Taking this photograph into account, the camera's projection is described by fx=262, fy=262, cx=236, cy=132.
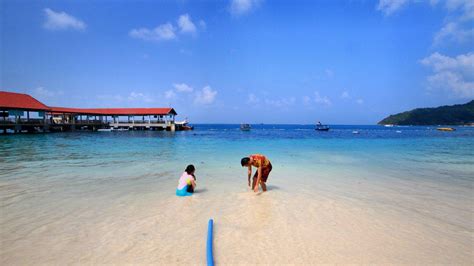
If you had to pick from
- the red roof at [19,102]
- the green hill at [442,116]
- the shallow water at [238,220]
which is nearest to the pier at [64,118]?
the red roof at [19,102]

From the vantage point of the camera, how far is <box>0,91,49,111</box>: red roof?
117ft

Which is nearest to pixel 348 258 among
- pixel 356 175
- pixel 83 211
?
pixel 83 211

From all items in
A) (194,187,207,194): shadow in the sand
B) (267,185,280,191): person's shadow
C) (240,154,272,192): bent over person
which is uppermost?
(240,154,272,192): bent over person

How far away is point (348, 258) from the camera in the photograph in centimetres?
378

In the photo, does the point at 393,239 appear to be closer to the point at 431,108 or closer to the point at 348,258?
the point at 348,258

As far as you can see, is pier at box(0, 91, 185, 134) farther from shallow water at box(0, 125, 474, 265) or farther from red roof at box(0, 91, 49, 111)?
shallow water at box(0, 125, 474, 265)

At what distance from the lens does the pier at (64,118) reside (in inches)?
1463

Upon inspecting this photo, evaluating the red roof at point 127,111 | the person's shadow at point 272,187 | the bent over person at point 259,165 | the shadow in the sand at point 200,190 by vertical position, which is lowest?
the person's shadow at point 272,187

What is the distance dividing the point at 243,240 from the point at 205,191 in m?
Result: 3.62

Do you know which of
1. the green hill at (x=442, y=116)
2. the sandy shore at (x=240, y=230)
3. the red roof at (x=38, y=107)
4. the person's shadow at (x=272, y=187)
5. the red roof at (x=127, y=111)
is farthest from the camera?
the green hill at (x=442, y=116)

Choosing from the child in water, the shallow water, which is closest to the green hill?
the shallow water

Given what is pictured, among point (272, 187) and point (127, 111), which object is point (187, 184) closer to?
point (272, 187)

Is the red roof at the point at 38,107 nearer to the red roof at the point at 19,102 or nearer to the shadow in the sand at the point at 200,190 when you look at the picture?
the red roof at the point at 19,102

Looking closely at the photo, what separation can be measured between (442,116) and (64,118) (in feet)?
586
